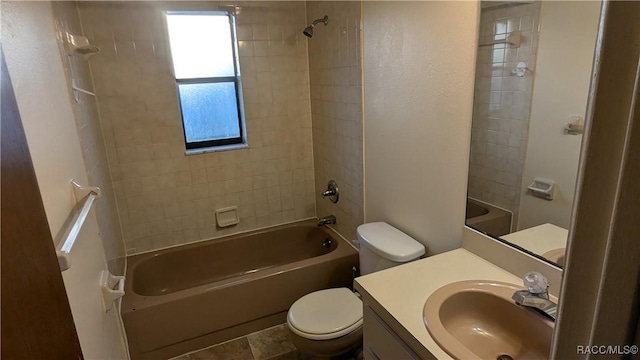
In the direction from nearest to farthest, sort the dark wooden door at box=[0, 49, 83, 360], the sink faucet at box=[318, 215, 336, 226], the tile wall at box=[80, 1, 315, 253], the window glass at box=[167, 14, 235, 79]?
the dark wooden door at box=[0, 49, 83, 360] → the tile wall at box=[80, 1, 315, 253] → the window glass at box=[167, 14, 235, 79] → the sink faucet at box=[318, 215, 336, 226]

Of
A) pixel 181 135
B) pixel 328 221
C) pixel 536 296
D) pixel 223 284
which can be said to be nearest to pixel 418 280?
pixel 536 296

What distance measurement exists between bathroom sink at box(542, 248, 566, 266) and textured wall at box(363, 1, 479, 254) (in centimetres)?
38

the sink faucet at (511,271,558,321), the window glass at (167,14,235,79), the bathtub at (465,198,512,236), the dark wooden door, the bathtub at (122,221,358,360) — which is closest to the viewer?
the dark wooden door

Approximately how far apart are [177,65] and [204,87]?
235 mm

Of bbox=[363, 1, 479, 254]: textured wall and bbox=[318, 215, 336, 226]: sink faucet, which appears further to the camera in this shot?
bbox=[318, 215, 336, 226]: sink faucet

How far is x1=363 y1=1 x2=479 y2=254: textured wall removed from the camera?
1.42m

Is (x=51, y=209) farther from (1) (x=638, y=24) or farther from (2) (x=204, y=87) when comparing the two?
(2) (x=204, y=87)

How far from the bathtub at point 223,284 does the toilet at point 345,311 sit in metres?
0.43

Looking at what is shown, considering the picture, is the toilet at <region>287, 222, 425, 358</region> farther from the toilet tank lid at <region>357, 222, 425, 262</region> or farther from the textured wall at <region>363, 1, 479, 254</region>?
the textured wall at <region>363, 1, 479, 254</region>

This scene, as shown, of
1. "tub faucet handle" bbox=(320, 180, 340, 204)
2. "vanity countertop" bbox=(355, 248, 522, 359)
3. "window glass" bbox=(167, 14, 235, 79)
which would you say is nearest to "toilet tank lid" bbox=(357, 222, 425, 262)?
"vanity countertop" bbox=(355, 248, 522, 359)

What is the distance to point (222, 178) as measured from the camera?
279cm

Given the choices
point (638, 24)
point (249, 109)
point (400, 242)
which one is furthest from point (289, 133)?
point (638, 24)

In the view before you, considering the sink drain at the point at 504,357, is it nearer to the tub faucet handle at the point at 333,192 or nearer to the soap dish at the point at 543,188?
the soap dish at the point at 543,188

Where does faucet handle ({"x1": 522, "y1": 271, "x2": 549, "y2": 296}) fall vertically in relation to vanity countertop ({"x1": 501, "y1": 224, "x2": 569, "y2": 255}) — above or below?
below
